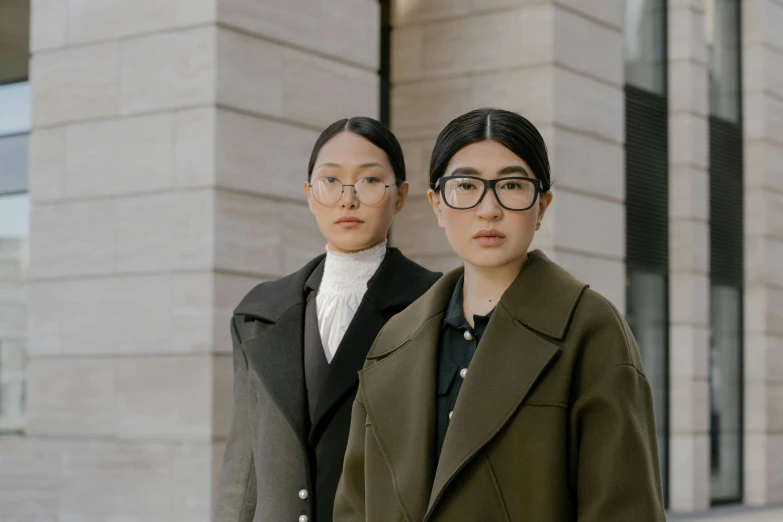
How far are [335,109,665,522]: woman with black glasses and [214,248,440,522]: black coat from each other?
803 millimetres

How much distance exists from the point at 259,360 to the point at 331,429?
346 mm

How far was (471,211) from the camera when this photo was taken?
2768mm

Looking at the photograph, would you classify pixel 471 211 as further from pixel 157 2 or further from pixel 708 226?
pixel 708 226

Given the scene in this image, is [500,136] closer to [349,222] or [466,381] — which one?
[466,381]

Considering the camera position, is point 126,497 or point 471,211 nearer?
point 471,211

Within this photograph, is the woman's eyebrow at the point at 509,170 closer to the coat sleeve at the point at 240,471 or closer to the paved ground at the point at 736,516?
the coat sleeve at the point at 240,471

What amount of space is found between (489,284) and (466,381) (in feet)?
0.84

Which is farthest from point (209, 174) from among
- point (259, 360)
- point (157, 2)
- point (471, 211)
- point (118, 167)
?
point (471, 211)

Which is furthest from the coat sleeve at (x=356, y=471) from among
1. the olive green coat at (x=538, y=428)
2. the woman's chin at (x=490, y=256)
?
the woman's chin at (x=490, y=256)

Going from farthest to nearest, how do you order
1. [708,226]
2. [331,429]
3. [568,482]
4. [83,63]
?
[708,226]
[83,63]
[331,429]
[568,482]

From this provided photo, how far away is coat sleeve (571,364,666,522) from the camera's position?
8.38ft

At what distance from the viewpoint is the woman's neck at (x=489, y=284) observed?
9.29 feet

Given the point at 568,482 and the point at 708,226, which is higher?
the point at 708,226

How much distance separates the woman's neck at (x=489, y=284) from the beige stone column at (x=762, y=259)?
15.1 m
